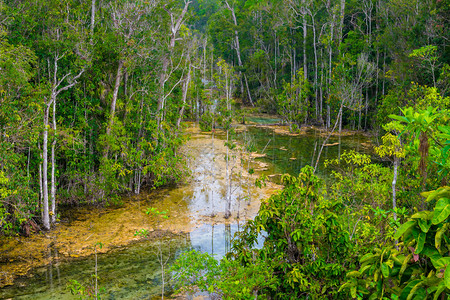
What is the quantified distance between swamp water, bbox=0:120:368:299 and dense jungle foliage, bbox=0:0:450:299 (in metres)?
0.80

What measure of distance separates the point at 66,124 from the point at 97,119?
1360mm

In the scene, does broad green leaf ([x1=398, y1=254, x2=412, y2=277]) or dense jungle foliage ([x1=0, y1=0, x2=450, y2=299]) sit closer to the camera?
broad green leaf ([x1=398, y1=254, x2=412, y2=277])

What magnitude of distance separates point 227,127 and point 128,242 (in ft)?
21.8

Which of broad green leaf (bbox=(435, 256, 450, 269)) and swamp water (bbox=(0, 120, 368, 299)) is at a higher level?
broad green leaf (bbox=(435, 256, 450, 269))

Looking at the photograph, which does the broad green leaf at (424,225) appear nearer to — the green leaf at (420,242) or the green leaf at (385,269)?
the green leaf at (420,242)

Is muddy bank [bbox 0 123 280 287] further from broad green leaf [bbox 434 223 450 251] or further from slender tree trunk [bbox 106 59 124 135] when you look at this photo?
broad green leaf [bbox 434 223 450 251]

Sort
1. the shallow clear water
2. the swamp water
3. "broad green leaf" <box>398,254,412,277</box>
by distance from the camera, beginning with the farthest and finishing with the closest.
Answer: the shallow clear water → the swamp water → "broad green leaf" <box>398,254,412,277</box>

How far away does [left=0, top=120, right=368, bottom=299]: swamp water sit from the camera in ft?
27.1

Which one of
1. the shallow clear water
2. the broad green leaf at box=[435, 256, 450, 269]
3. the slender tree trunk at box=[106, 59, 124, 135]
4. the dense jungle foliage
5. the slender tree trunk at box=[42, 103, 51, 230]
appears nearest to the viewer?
the broad green leaf at box=[435, 256, 450, 269]

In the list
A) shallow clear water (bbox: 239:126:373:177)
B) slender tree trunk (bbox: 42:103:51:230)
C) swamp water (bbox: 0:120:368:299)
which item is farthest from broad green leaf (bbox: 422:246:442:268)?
shallow clear water (bbox: 239:126:373:177)

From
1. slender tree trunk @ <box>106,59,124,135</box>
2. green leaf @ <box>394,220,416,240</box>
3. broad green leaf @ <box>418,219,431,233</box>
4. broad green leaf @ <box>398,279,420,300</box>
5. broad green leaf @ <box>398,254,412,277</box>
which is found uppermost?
slender tree trunk @ <box>106,59,124,135</box>

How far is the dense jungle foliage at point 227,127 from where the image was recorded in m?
3.29


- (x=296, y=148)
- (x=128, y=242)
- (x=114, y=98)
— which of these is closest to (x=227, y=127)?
(x=114, y=98)

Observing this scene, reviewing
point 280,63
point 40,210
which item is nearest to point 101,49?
point 40,210
